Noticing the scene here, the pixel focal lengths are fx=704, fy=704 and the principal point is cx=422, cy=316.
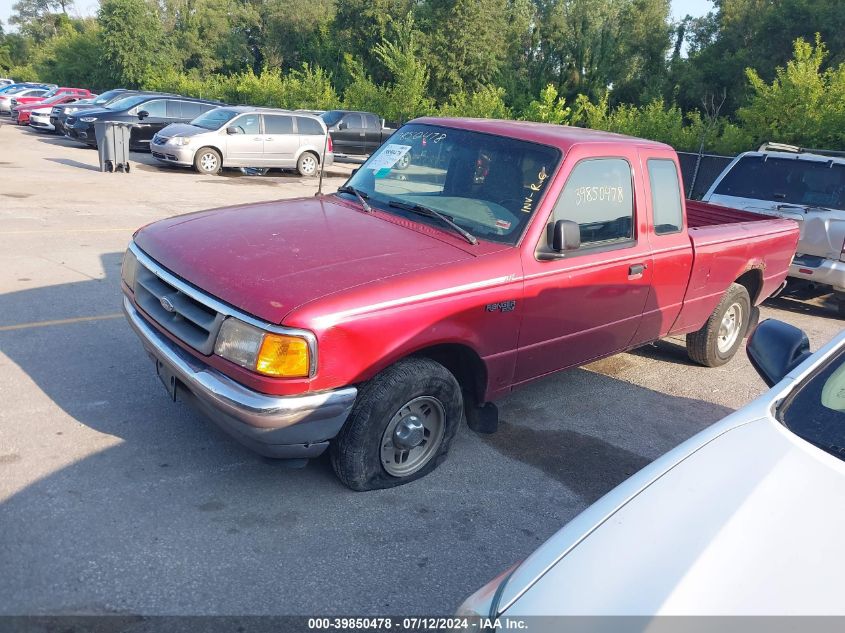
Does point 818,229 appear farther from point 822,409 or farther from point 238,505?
point 238,505

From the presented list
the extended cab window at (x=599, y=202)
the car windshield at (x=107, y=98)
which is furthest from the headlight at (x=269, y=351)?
the car windshield at (x=107, y=98)

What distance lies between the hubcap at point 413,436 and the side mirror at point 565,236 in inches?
45.3

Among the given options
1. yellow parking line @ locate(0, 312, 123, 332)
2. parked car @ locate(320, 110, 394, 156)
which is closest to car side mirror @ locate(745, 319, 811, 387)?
yellow parking line @ locate(0, 312, 123, 332)

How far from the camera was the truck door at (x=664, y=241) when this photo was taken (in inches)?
196

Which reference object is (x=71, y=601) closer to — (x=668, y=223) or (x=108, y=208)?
(x=668, y=223)

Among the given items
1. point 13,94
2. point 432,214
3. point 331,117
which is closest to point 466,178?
point 432,214

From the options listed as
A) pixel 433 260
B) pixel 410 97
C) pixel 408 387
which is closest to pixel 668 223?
pixel 433 260

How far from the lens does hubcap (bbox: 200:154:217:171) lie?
17438 millimetres

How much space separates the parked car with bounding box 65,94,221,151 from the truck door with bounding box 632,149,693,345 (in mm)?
17881

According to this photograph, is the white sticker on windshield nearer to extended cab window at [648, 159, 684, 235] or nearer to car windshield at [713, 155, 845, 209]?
extended cab window at [648, 159, 684, 235]

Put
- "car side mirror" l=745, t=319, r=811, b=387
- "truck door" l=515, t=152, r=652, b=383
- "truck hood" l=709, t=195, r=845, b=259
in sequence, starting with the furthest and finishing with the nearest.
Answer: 1. "truck hood" l=709, t=195, r=845, b=259
2. "truck door" l=515, t=152, r=652, b=383
3. "car side mirror" l=745, t=319, r=811, b=387

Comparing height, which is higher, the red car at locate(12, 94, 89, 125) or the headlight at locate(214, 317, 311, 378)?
the red car at locate(12, 94, 89, 125)

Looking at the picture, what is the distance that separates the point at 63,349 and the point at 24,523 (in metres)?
2.40

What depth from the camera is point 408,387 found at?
3.62 metres
